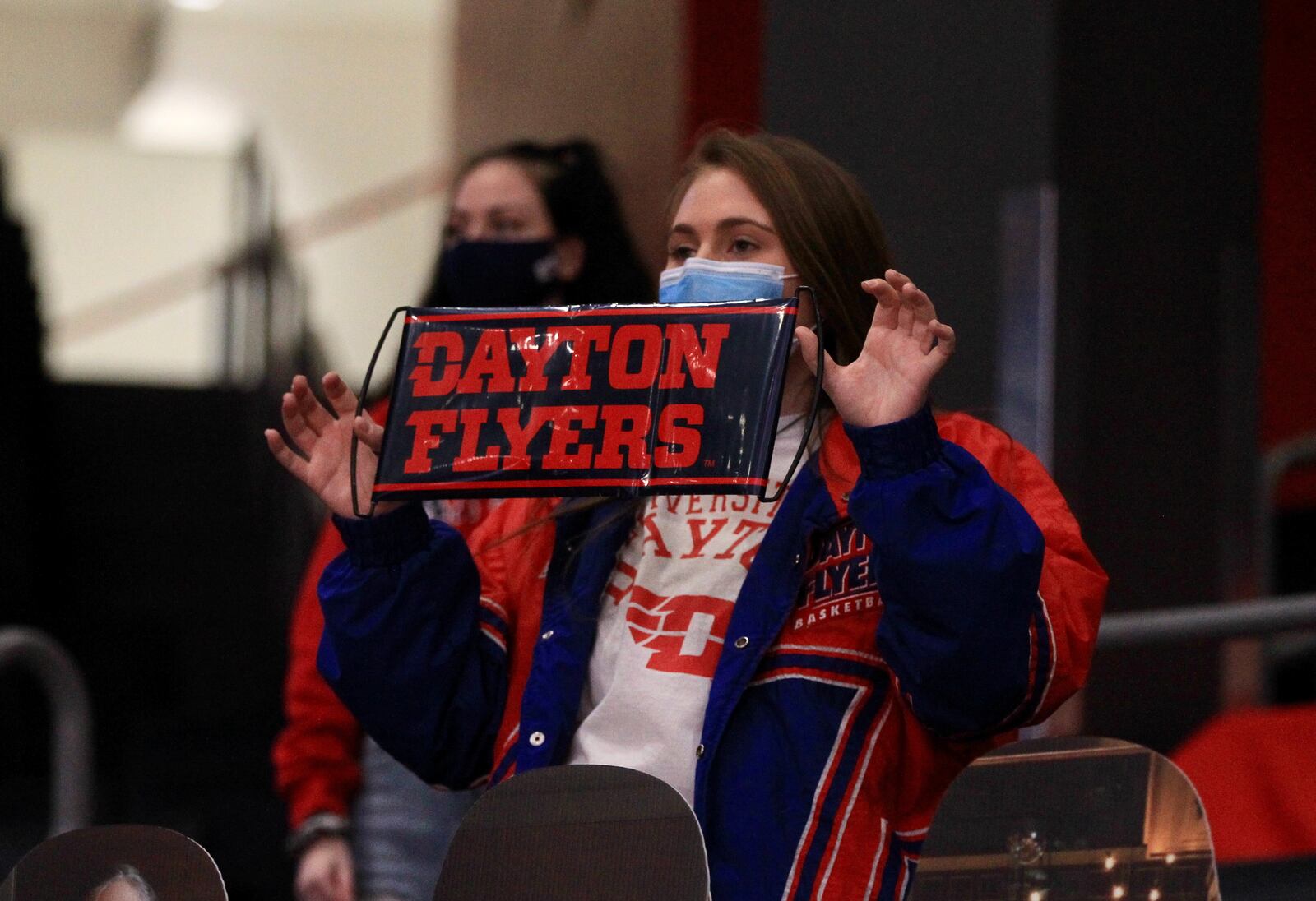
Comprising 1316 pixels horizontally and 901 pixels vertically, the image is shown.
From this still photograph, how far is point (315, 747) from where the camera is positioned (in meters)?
2.48

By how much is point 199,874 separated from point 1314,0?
4.12m

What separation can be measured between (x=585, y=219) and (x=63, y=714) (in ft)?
4.53

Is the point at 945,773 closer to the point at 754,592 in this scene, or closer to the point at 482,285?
the point at 754,592

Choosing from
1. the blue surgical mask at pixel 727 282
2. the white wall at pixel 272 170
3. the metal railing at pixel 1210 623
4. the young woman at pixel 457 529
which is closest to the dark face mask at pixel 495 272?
the young woman at pixel 457 529

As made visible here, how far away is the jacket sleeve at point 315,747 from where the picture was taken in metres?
2.47

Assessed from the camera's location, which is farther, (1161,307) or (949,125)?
(1161,307)

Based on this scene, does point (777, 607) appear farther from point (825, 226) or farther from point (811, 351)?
point (825, 226)

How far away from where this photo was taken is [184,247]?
8320 millimetres

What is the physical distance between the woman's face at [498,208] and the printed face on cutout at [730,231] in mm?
871

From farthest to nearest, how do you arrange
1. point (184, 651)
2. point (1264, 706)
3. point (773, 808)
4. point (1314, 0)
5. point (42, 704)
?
1. point (184, 651)
2. point (42, 704)
3. point (1314, 0)
4. point (1264, 706)
5. point (773, 808)

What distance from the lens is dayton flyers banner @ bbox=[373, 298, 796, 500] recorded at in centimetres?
154

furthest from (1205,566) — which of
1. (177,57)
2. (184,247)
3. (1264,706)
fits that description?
(177,57)

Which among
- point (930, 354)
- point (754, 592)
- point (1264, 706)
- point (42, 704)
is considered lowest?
point (42, 704)

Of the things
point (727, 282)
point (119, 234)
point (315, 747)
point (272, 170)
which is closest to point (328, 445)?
point (727, 282)
